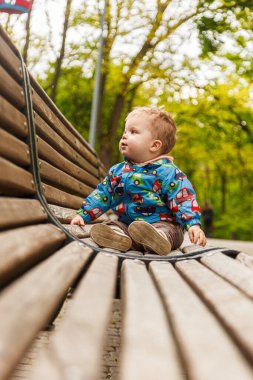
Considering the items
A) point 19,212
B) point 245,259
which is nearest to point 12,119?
point 19,212

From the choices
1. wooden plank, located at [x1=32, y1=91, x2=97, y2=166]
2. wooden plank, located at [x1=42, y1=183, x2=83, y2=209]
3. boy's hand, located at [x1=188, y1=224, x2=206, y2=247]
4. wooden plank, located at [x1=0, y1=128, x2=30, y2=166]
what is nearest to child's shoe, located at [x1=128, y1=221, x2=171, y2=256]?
boy's hand, located at [x1=188, y1=224, x2=206, y2=247]

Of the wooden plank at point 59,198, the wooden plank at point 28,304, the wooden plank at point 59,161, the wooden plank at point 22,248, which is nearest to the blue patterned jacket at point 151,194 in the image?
the wooden plank at point 59,198

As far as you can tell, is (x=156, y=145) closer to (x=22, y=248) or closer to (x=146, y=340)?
(x=22, y=248)

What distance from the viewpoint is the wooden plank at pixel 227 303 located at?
99 centimetres

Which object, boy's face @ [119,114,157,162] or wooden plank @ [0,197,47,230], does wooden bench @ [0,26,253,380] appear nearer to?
wooden plank @ [0,197,47,230]

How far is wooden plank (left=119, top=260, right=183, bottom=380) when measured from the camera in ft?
2.66

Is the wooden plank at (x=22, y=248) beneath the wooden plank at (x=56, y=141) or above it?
beneath

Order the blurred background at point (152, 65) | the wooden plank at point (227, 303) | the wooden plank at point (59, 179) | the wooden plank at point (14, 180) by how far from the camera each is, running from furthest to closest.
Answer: the blurred background at point (152, 65) < the wooden plank at point (59, 179) < the wooden plank at point (14, 180) < the wooden plank at point (227, 303)

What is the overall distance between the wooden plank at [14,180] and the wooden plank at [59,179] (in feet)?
1.28

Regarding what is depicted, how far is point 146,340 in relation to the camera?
953mm

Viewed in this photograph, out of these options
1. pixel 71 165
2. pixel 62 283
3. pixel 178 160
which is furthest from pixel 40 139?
pixel 178 160

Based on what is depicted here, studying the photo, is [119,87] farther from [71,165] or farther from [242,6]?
[71,165]

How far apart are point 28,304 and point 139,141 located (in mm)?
2162

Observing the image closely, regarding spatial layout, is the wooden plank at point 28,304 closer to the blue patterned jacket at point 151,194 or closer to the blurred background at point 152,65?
the blue patterned jacket at point 151,194
